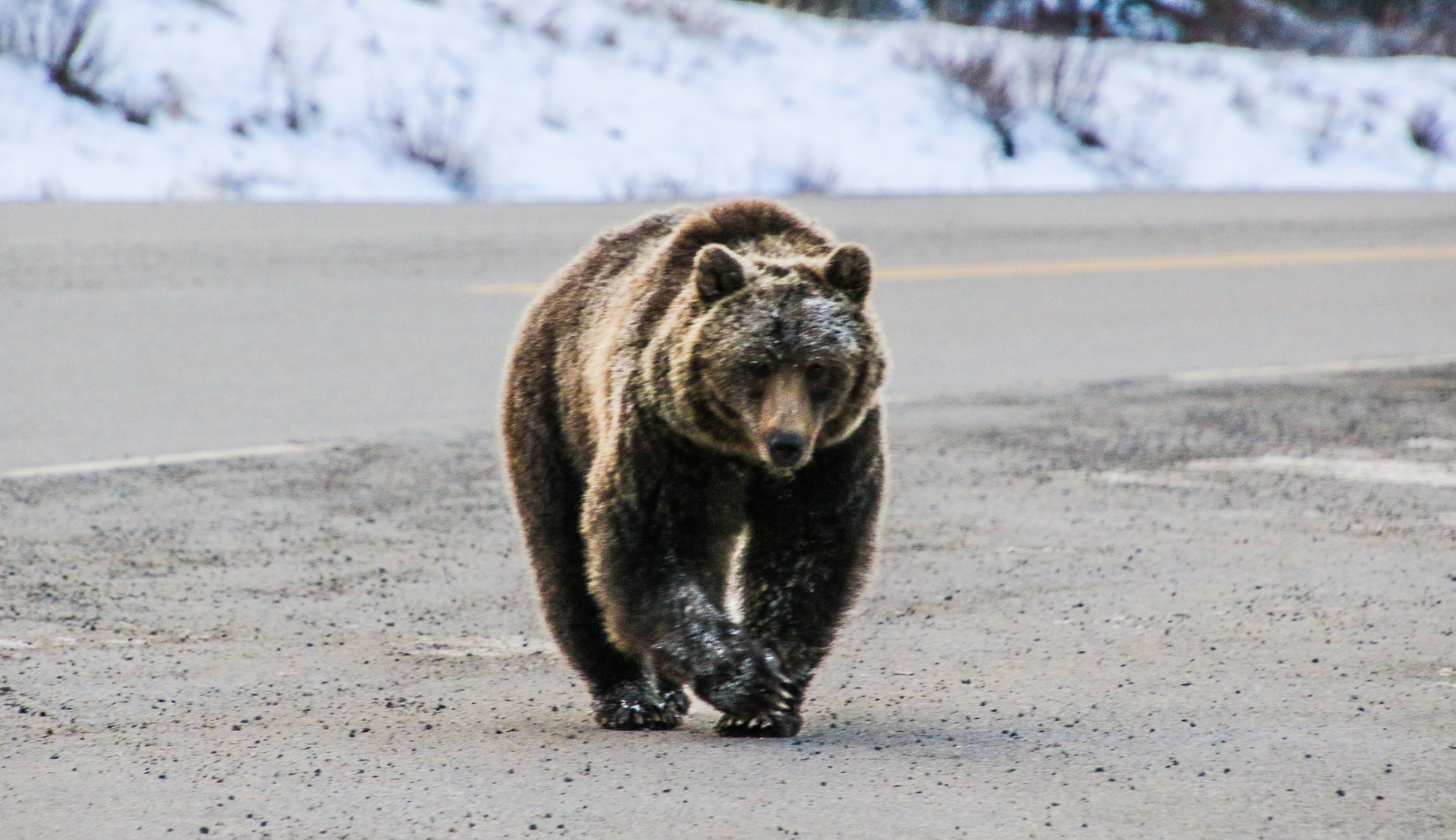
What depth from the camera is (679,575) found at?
4.61m

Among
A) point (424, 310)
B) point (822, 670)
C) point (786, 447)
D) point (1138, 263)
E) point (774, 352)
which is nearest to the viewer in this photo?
point (786, 447)

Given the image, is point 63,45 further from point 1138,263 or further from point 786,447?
point 786,447

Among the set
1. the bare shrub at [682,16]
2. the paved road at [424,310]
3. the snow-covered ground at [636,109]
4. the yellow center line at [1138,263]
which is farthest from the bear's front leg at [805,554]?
the bare shrub at [682,16]

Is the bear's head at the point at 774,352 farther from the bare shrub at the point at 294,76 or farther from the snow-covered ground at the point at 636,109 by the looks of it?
the bare shrub at the point at 294,76

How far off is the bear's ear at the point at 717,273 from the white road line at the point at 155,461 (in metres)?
4.78

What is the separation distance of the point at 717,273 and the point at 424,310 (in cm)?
979

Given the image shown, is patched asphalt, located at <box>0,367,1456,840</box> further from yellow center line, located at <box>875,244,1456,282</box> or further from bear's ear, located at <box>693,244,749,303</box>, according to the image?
yellow center line, located at <box>875,244,1456,282</box>

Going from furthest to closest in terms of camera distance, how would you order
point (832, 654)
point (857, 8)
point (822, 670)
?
point (857, 8) < point (832, 654) < point (822, 670)

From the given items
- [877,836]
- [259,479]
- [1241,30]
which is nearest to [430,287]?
[259,479]

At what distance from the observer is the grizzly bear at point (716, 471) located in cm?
446

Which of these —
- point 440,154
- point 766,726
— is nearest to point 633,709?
point 766,726

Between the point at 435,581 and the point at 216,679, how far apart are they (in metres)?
1.42

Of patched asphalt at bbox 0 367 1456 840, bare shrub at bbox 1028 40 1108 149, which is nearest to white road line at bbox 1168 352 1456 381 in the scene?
patched asphalt at bbox 0 367 1456 840

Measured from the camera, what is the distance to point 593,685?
201 inches
